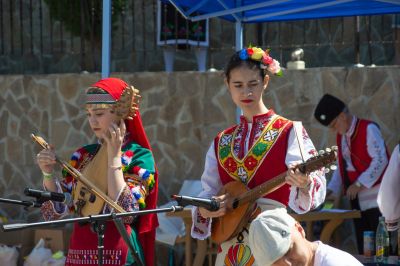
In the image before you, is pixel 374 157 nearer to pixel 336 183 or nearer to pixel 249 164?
pixel 336 183

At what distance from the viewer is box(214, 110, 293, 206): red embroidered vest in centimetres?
453

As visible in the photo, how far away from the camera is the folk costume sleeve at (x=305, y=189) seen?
438 centimetres

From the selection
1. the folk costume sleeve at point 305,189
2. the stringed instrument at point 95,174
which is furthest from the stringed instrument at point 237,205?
the stringed instrument at point 95,174

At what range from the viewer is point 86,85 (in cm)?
903

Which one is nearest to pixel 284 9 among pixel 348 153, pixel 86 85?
pixel 348 153

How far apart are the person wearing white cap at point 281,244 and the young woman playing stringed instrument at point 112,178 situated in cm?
128

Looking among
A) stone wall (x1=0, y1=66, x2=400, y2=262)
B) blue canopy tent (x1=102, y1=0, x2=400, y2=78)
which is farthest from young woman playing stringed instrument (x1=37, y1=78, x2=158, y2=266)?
stone wall (x1=0, y1=66, x2=400, y2=262)

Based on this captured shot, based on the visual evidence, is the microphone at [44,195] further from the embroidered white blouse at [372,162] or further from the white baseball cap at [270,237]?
the embroidered white blouse at [372,162]

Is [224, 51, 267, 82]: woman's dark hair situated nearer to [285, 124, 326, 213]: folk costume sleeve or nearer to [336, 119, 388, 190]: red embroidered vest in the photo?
[285, 124, 326, 213]: folk costume sleeve

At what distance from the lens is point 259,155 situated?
14.9ft

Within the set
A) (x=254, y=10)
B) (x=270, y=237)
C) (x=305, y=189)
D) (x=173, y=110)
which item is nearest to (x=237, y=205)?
(x=305, y=189)

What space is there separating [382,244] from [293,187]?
5.67 feet

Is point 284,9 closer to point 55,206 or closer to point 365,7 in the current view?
point 365,7

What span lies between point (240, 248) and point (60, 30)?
739 centimetres
